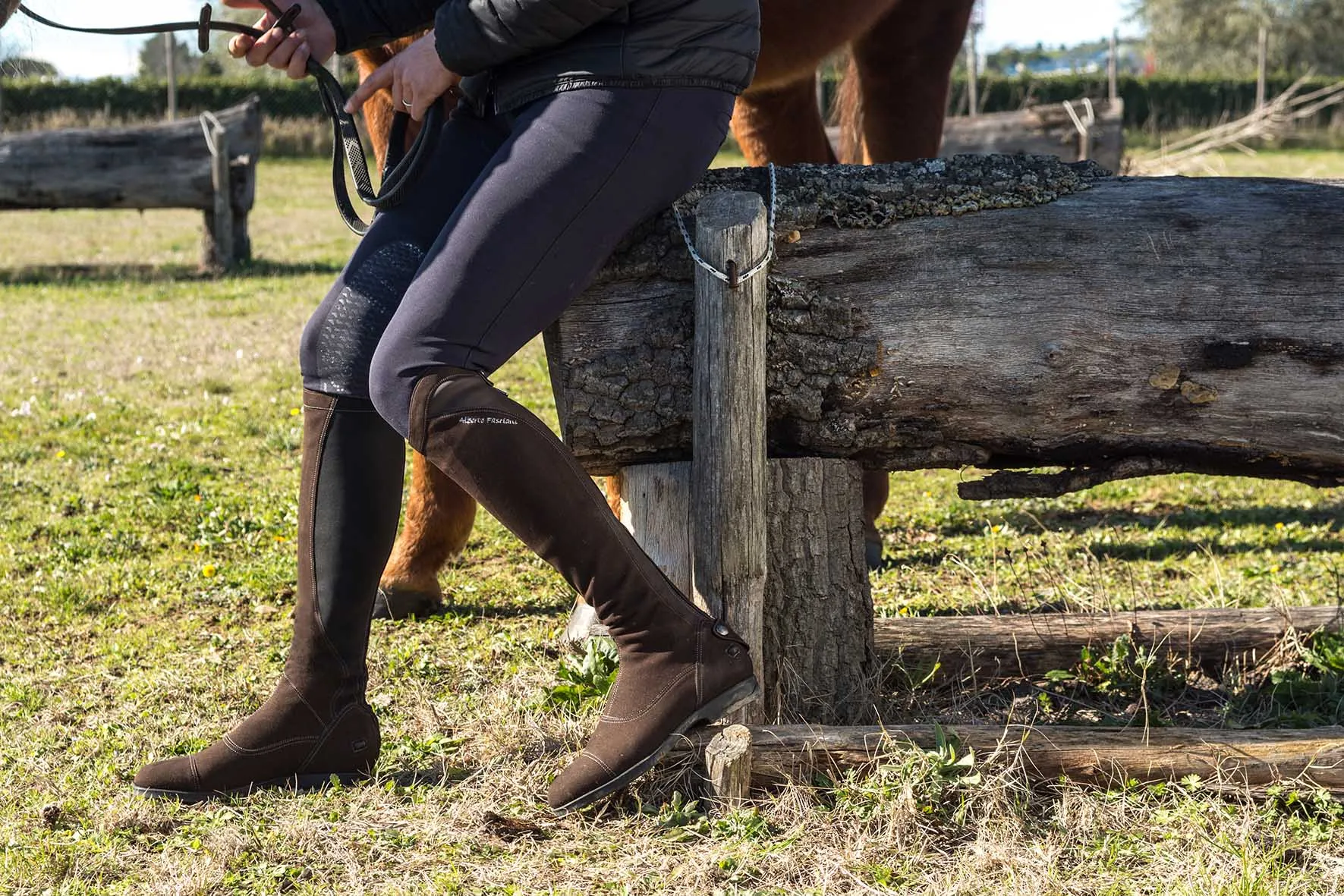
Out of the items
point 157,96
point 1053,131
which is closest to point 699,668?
point 1053,131

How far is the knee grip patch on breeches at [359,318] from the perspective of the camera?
225 centimetres

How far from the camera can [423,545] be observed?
339cm

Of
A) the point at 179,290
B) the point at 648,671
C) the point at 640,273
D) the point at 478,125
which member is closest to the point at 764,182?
the point at 640,273

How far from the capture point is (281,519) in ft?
14.0

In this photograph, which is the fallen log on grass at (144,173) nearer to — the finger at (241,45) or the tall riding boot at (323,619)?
the finger at (241,45)

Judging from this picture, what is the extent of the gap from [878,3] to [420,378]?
7.20 feet

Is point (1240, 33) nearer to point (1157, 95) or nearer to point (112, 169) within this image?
point (1157, 95)

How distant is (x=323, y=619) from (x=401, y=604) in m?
1.04

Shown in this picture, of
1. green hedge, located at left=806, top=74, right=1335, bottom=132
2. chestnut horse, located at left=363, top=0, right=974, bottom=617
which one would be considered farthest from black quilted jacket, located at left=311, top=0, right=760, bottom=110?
green hedge, located at left=806, top=74, right=1335, bottom=132

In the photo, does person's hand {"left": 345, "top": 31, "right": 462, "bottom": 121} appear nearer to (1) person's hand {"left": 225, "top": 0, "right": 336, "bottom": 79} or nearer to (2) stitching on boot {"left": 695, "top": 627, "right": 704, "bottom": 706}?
(1) person's hand {"left": 225, "top": 0, "right": 336, "bottom": 79}

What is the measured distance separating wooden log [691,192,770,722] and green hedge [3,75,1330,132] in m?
19.4

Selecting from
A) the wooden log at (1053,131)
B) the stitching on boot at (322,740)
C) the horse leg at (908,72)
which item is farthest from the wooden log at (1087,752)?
the wooden log at (1053,131)

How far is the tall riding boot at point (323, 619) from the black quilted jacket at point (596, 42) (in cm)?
65

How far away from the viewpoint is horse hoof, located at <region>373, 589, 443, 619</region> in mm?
3355
